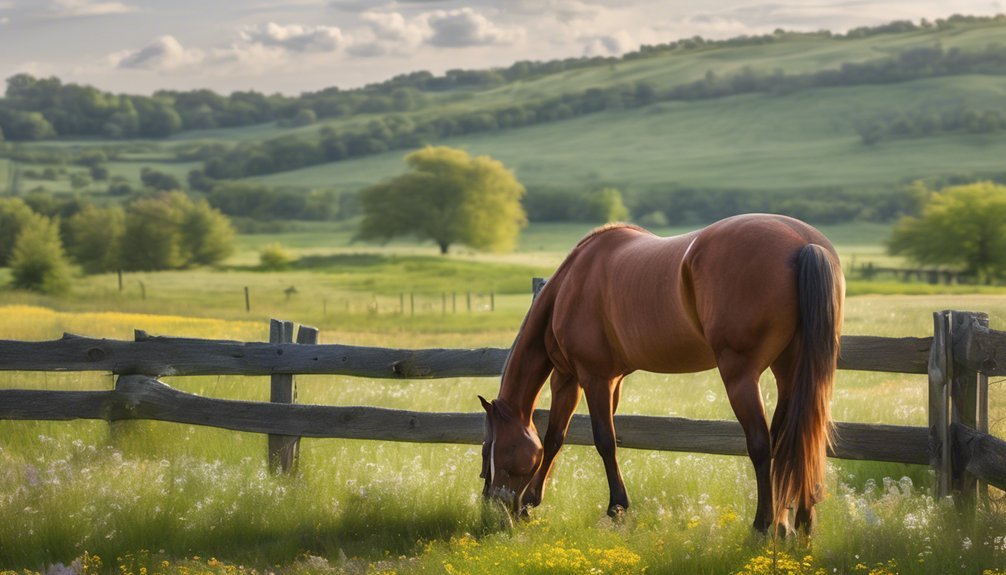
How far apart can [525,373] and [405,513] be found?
4.06ft

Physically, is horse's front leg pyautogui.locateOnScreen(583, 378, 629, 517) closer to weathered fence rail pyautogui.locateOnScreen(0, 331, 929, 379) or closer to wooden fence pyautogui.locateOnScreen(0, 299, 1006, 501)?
wooden fence pyautogui.locateOnScreen(0, 299, 1006, 501)

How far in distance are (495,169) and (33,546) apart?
7875cm

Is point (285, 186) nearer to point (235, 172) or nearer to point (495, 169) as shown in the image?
point (235, 172)

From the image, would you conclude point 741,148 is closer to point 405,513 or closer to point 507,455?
point 405,513

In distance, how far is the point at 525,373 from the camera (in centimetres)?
656

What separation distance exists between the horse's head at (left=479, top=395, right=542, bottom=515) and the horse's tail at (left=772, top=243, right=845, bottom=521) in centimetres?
163

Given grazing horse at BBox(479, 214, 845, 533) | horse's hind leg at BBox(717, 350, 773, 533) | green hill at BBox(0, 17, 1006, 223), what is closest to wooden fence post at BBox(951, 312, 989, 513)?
grazing horse at BBox(479, 214, 845, 533)

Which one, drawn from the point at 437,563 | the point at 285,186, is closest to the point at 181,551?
the point at 437,563

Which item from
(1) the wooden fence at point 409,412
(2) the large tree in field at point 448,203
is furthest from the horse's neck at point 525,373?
(2) the large tree in field at point 448,203

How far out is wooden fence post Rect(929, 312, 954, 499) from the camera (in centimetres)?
643

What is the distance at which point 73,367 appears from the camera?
8234 mm

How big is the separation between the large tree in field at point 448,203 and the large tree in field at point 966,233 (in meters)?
31.8

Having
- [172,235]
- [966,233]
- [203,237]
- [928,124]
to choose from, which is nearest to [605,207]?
[928,124]

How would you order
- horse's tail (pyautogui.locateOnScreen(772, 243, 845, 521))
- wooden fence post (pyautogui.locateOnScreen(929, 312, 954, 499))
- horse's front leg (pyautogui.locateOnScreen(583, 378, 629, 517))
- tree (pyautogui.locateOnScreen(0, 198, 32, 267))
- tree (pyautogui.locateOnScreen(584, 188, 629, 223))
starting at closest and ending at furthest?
horse's tail (pyautogui.locateOnScreen(772, 243, 845, 521)), horse's front leg (pyautogui.locateOnScreen(583, 378, 629, 517)), wooden fence post (pyautogui.locateOnScreen(929, 312, 954, 499)), tree (pyautogui.locateOnScreen(0, 198, 32, 267)), tree (pyautogui.locateOnScreen(584, 188, 629, 223))
